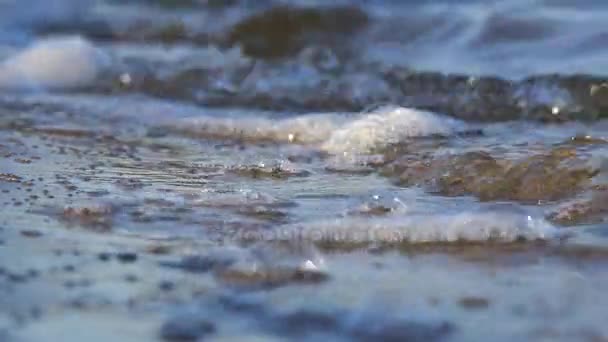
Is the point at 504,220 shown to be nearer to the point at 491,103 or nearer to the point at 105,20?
the point at 491,103

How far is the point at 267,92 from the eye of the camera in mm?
5059

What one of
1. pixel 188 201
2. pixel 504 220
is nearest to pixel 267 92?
pixel 188 201

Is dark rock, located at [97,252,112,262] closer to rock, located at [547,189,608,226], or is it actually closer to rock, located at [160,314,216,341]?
rock, located at [160,314,216,341]

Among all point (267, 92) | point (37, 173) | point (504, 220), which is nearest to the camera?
point (504, 220)

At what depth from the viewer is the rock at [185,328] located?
158 centimetres

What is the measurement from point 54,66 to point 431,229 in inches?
135

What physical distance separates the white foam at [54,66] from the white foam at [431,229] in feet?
9.90

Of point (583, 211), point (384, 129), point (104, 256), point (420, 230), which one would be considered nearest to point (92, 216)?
point (104, 256)

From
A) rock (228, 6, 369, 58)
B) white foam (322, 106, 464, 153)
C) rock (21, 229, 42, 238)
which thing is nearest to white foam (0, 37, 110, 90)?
rock (228, 6, 369, 58)

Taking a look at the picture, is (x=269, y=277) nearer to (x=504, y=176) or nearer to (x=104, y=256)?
(x=104, y=256)

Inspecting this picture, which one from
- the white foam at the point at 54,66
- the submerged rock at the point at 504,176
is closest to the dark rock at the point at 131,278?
the submerged rock at the point at 504,176

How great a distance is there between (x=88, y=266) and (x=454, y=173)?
4.00 ft

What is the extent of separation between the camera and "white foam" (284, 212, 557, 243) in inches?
85.0

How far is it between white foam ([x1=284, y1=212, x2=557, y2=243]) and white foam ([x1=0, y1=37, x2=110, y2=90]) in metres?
3.02
